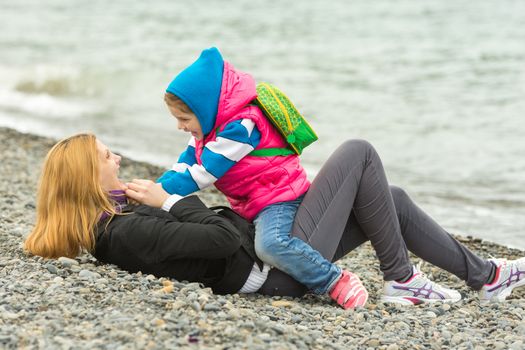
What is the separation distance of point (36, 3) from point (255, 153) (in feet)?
106

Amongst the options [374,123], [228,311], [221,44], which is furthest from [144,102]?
[228,311]

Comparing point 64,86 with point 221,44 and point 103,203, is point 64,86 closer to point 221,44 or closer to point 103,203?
point 221,44

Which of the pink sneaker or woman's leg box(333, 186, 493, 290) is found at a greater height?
woman's leg box(333, 186, 493, 290)

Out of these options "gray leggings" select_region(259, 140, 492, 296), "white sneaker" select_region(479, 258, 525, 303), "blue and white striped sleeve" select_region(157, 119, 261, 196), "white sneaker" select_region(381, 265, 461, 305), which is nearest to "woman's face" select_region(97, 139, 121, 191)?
"blue and white striped sleeve" select_region(157, 119, 261, 196)

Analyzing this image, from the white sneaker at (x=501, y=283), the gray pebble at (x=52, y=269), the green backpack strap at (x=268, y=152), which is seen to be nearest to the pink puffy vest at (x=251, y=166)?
the green backpack strap at (x=268, y=152)

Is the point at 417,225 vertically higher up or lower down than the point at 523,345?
higher up

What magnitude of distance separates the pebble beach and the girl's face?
34.4 inches

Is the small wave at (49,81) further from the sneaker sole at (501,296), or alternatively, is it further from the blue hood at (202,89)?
the sneaker sole at (501,296)

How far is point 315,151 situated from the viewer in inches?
486

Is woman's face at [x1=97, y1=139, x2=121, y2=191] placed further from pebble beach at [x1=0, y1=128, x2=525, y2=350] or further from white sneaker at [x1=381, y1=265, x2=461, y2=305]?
white sneaker at [x1=381, y1=265, x2=461, y2=305]

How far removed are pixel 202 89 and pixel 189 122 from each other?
0.22 meters

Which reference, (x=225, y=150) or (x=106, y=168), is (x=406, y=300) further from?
(x=106, y=168)

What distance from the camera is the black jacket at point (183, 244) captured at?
434cm

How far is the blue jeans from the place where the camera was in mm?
4594
